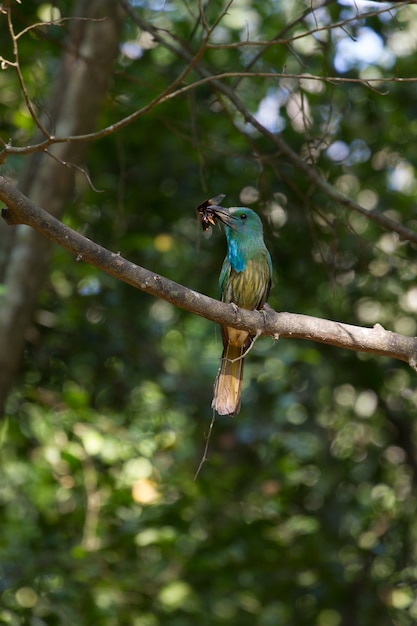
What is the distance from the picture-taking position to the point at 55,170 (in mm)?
5156

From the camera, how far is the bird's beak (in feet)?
13.7

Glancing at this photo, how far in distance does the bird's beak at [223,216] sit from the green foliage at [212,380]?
88 centimetres

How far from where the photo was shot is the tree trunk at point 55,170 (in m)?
4.97

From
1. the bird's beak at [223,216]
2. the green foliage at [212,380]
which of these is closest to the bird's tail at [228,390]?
the bird's beak at [223,216]

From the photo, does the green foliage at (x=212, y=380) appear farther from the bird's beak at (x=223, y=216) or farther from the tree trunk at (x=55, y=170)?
the bird's beak at (x=223, y=216)

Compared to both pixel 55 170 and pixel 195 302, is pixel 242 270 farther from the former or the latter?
pixel 195 302

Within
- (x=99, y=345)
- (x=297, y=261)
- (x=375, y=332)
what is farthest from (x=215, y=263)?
(x=375, y=332)

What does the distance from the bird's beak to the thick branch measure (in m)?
1.01

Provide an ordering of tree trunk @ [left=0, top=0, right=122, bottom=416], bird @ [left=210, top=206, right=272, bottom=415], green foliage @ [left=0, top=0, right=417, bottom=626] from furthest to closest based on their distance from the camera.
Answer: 1. green foliage @ [left=0, top=0, right=417, bottom=626]
2. tree trunk @ [left=0, top=0, right=122, bottom=416]
3. bird @ [left=210, top=206, right=272, bottom=415]

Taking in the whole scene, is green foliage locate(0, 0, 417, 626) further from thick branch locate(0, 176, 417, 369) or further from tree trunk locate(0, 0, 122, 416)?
thick branch locate(0, 176, 417, 369)

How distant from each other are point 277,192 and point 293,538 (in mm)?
2243

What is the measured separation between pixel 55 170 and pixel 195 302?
2426 millimetres

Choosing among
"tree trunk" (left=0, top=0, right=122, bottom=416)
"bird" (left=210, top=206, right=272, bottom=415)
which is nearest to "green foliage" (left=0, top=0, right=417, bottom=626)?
"tree trunk" (left=0, top=0, right=122, bottom=416)

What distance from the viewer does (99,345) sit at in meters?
6.02
